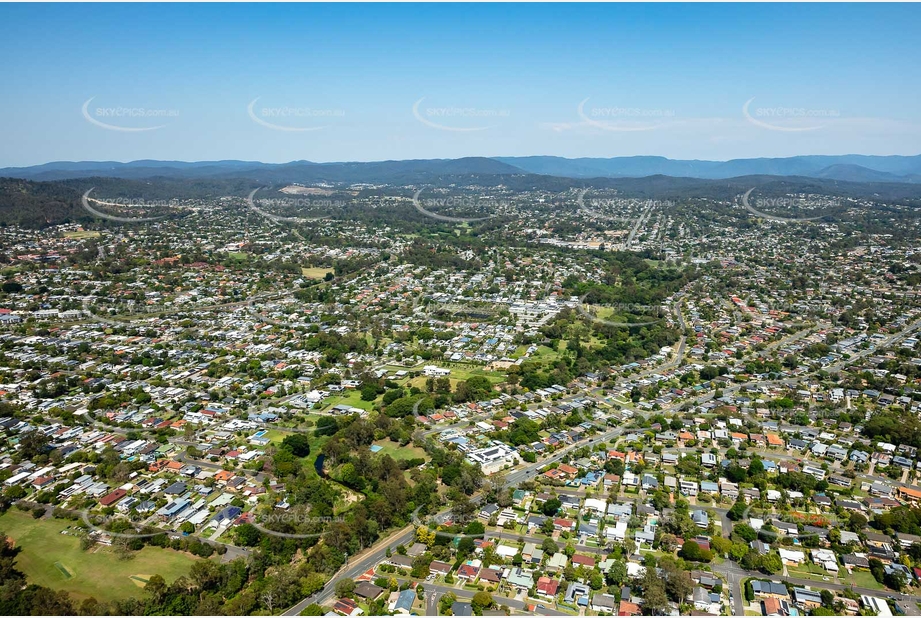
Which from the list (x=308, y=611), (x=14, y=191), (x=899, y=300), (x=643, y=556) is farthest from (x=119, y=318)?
(x=14, y=191)

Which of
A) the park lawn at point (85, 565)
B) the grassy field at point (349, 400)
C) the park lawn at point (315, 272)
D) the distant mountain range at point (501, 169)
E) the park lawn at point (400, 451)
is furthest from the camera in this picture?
the distant mountain range at point (501, 169)

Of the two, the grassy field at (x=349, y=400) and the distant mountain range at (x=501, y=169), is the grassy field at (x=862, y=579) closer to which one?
the grassy field at (x=349, y=400)

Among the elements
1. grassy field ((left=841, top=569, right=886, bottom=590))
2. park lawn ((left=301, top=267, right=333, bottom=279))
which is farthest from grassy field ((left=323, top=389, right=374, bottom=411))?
park lawn ((left=301, top=267, right=333, bottom=279))

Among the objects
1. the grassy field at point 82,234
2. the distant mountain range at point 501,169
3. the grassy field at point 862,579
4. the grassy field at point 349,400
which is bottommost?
the grassy field at point 862,579

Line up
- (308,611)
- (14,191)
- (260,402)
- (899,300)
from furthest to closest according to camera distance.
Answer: (14,191) < (899,300) < (260,402) < (308,611)

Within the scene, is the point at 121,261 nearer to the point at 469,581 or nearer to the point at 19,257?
the point at 19,257

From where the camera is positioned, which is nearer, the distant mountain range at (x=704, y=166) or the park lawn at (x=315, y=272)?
the park lawn at (x=315, y=272)

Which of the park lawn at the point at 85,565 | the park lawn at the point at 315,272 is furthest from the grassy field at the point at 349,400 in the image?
the park lawn at the point at 315,272
